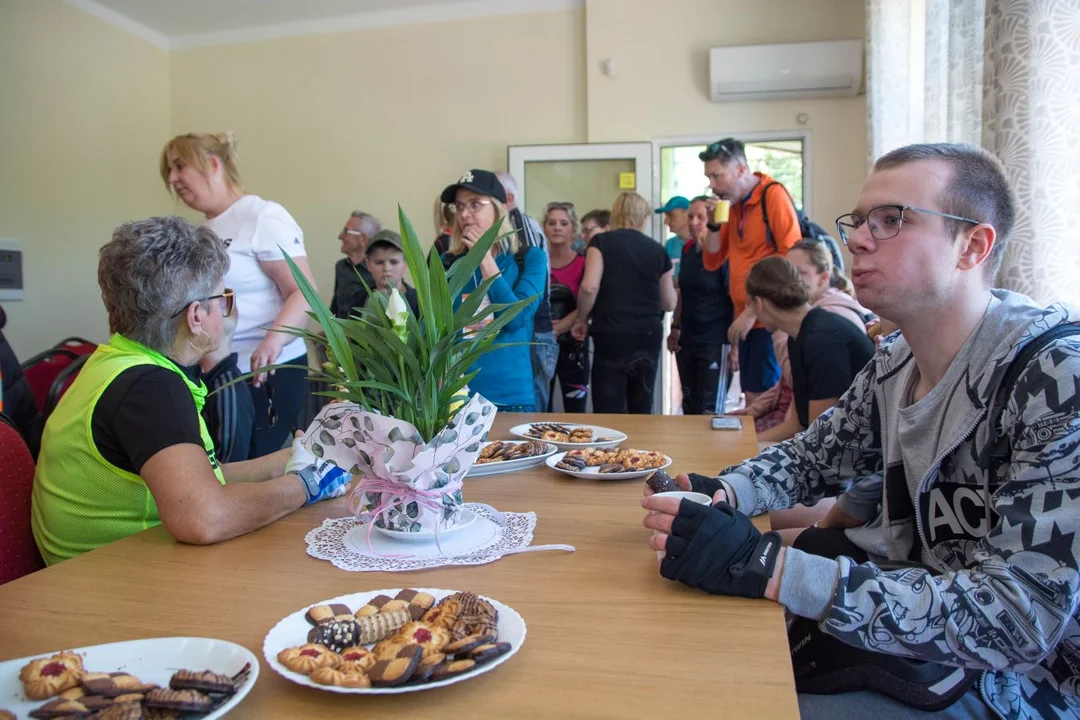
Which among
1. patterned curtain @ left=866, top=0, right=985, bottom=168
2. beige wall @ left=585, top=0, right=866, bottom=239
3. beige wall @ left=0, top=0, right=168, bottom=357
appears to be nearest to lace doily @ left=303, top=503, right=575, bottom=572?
patterned curtain @ left=866, top=0, right=985, bottom=168

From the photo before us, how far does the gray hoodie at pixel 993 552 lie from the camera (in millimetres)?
914

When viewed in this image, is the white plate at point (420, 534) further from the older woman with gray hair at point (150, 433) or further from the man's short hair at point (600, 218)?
the man's short hair at point (600, 218)

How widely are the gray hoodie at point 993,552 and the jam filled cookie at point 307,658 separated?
1.72ft

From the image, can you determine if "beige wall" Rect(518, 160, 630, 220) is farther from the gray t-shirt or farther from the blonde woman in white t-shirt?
the gray t-shirt

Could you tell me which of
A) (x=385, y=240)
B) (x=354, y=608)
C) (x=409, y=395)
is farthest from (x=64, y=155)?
(x=354, y=608)

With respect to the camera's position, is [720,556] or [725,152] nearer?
[720,556]

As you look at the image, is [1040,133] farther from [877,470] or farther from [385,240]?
[385,240]

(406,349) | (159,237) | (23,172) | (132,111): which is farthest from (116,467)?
(132,111)

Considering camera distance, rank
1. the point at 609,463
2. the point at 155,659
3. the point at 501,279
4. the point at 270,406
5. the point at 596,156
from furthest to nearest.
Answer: the point at 596,156 → the point at 501,279 → the point at 270,406 → the point at 609,463 → the point at 155,659

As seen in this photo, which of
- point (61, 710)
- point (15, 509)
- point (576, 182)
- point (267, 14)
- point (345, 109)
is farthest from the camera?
point (345, 109)

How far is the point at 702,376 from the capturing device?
4215mm

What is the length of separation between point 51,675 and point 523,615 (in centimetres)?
47

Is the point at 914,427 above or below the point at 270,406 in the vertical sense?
above

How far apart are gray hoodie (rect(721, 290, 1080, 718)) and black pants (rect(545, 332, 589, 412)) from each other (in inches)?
124
